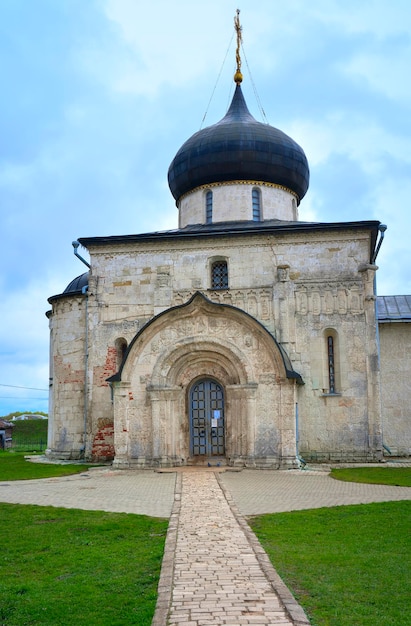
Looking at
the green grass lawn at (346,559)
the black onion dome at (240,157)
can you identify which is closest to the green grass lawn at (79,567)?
the green grass lawn at (346,559)

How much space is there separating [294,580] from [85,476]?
10.8 meters

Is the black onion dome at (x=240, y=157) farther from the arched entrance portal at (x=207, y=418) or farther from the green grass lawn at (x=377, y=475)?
the green grass lawn at (x=377, y=475)

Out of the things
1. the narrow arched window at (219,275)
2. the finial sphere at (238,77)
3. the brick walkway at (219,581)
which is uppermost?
the finial sphere at (238,77)

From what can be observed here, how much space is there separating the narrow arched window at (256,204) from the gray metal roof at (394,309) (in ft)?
18.4

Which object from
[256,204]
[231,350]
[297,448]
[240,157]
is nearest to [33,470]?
[231,350]

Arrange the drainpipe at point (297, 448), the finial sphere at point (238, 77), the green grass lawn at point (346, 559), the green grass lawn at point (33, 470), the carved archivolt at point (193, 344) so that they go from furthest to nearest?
the finial sphere at point (238, 77) < the carved archivolt at point (193, 344) < the drainpipe at point (297, 448) < the green grass lawn at point (33, 470) < the green grass lawn at point (346, 559)

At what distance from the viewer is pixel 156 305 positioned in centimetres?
1917

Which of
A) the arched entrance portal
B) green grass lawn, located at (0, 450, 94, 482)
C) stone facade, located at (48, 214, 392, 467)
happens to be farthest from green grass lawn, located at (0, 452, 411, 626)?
the arched entrance portal

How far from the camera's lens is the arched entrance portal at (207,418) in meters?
18.1

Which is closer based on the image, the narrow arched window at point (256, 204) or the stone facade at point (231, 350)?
the stone facade at point (231, 350)

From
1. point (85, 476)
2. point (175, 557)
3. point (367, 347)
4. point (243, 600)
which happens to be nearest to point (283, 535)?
point (175, 557)

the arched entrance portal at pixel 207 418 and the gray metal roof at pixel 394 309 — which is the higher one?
the gray metal roof at pixel 394 309

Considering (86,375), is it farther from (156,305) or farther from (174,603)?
(174,603)

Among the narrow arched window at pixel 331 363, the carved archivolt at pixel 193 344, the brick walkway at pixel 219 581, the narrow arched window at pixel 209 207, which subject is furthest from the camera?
the narrow arched window at pixel 209 207
